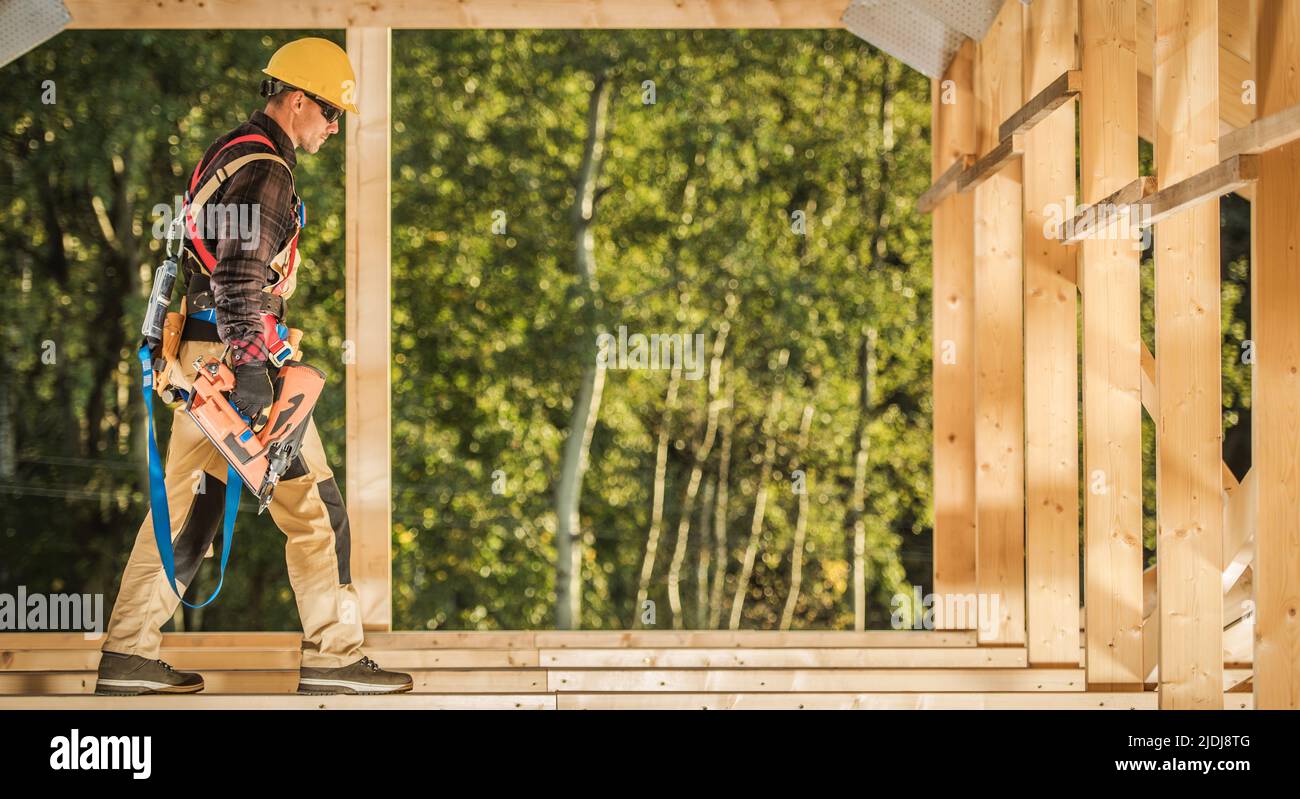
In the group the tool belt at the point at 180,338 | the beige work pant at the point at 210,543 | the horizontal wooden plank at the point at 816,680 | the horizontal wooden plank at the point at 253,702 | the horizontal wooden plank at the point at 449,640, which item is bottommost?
the horizontal wooden plank at the point at 449,640

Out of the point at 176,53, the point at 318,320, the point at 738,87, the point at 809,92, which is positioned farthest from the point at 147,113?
the point at 809,92

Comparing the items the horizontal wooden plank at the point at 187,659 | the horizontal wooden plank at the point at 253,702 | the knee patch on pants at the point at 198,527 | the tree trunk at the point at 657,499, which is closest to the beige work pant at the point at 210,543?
the knee patch on pants at the point at 198,527

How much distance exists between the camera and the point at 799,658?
4734 mm

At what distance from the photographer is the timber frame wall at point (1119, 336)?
3.15m

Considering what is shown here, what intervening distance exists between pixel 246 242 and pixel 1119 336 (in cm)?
277

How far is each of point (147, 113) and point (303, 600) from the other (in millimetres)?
7673

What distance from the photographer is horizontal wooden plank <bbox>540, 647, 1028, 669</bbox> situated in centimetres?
465

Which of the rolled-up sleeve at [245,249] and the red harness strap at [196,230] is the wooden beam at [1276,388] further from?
the red harness strap at [196,230]

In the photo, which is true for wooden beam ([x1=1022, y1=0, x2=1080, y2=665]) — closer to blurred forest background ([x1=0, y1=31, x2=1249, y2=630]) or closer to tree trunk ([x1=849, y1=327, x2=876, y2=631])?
blurred forest background ([x1=0, y1=31, x2=1249, y2=630])

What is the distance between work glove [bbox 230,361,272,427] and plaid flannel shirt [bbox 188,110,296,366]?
0.03m

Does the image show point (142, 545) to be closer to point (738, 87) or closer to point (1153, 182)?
point (1153, 182)

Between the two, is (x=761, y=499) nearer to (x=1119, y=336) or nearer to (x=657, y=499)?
(x=657, y=499)

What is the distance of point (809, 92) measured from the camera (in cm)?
1253

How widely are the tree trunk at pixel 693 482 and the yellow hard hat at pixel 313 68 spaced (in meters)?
7.97
